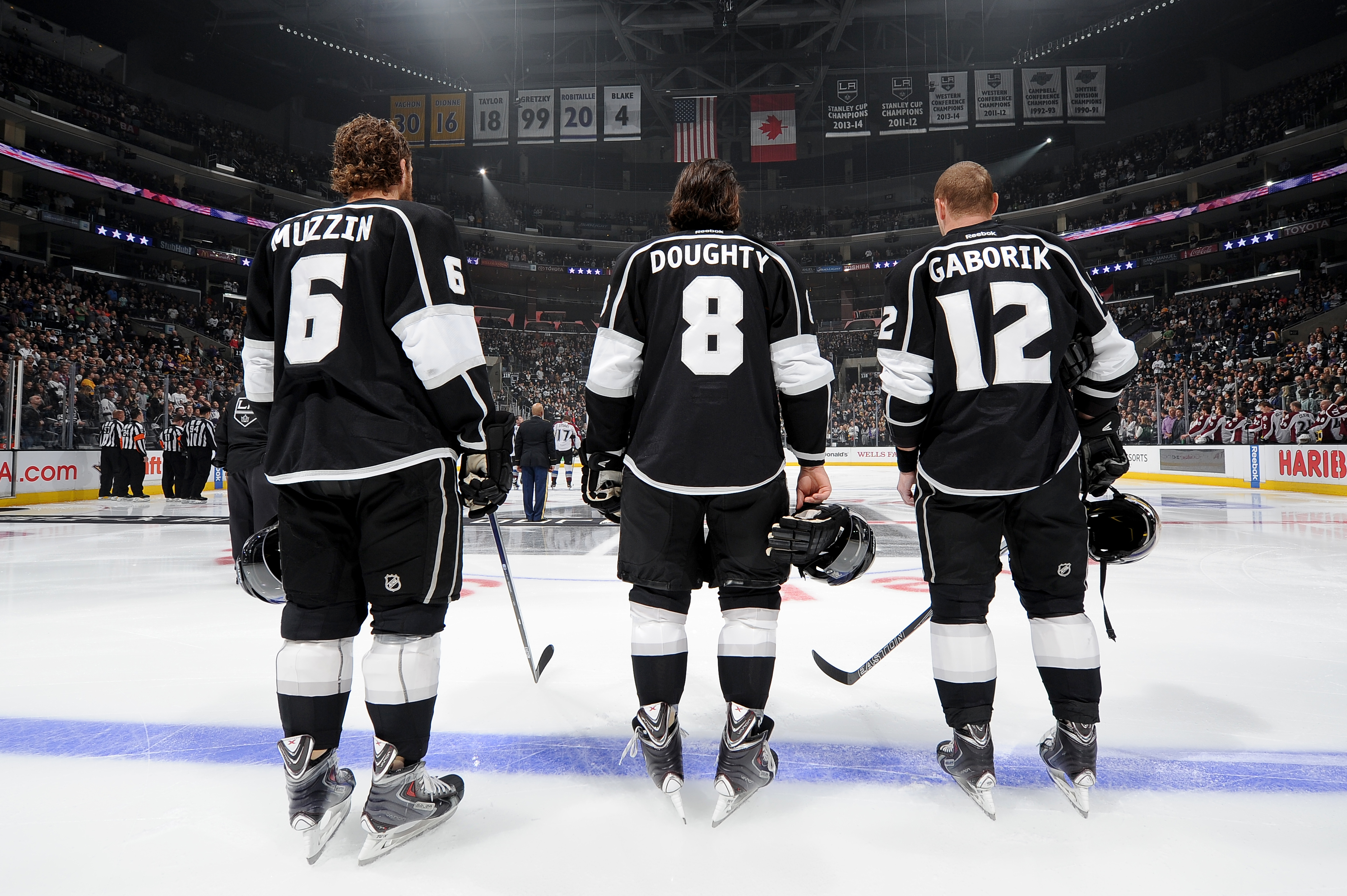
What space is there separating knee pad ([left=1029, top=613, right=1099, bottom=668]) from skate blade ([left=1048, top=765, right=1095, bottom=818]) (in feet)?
0.83

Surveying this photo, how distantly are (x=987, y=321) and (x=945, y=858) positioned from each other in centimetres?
127

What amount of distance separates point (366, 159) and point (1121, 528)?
7.70 feet

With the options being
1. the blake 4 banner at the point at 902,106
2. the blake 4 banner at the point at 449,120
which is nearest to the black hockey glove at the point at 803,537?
the blake 4 banner at the point at 902,106

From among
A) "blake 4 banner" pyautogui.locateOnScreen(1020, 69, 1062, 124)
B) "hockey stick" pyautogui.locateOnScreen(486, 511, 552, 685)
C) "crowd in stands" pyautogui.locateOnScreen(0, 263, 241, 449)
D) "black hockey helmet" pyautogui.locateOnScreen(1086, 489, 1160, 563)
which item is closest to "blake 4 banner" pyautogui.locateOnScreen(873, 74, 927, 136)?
"blake 4 banner" pyautogui.locateOnScreen(1020, 69, 1062, 124)

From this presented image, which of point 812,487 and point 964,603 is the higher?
point 812,487

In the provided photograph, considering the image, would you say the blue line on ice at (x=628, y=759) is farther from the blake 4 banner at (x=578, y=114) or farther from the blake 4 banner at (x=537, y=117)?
the blake 4 banner at (x=537, y=117)

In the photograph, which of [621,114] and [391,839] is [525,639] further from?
[621,114]

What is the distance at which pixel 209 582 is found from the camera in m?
4.72

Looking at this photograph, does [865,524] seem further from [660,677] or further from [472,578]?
[472,578]

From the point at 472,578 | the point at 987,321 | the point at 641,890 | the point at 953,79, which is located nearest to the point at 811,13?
the point at 953,79

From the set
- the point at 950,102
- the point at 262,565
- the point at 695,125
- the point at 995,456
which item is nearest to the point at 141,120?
the point at 695,125

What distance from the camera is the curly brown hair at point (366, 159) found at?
1786 mm

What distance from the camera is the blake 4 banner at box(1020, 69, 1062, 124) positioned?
1692cm

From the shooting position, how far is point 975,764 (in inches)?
70.1
